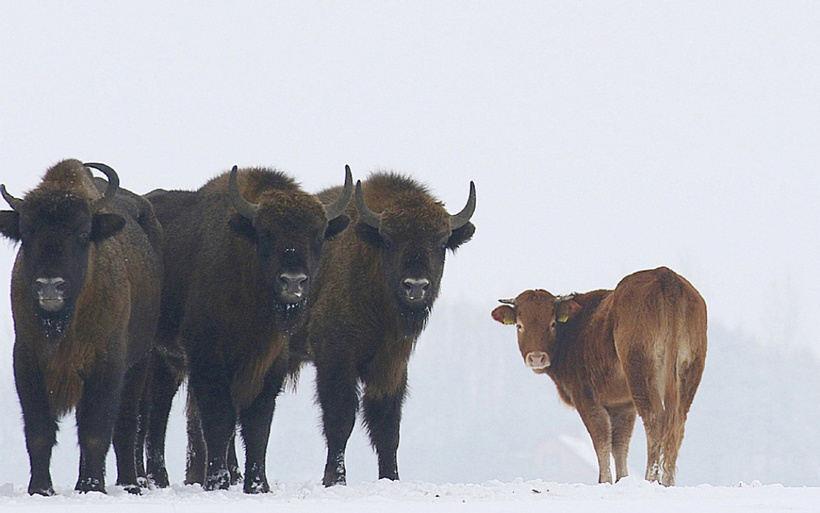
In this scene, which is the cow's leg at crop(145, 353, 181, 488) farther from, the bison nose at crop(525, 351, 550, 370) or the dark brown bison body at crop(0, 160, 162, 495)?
the bison nose at crop(525, 351, 550, 370)

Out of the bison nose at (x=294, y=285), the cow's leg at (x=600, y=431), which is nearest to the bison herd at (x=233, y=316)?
the bison nose at (x=294, y=285)

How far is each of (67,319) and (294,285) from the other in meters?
1.93

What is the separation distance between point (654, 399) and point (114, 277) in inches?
242

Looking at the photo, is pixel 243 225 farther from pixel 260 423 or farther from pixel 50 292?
pixel 50 292

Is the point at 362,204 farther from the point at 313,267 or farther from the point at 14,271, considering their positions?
the point at 14,271

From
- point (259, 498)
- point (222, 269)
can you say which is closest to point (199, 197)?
point (222, 269)

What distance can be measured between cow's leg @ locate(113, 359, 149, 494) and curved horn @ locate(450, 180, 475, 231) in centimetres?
324

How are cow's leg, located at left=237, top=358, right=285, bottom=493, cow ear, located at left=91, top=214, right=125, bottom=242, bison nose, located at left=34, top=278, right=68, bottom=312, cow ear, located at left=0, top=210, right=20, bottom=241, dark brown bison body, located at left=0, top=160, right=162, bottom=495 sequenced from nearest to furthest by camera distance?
bison nose, located at left=34, top=278, right=68, bottom=312
dark brown bison body, located at left=0, top=160, right=162, bottom=495
cow ear, located at left=0, top=210, right=20, bottom=241
cow ear, located at left=91, top=214, right=125, bottom=242
cow's leg, located at left=237, top=358, right=285, bottom=493

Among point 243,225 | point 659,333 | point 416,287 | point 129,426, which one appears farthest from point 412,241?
point 659,333

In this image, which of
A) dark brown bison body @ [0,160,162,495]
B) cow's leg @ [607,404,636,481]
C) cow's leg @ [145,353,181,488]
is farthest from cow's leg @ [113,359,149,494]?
cow's leg @ [607,404,636,481]

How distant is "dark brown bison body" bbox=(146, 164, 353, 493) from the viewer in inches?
463

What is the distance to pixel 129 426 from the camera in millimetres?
12641

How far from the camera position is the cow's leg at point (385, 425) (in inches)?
513

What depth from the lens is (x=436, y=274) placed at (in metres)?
12.6
